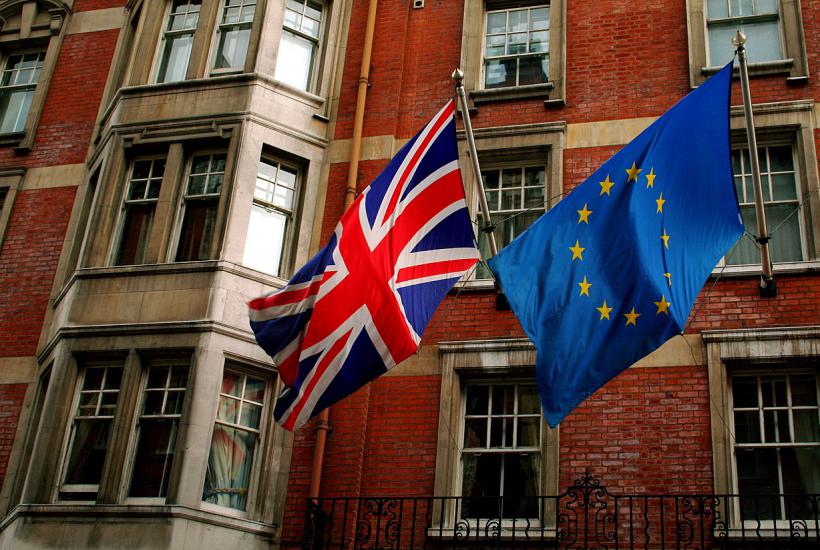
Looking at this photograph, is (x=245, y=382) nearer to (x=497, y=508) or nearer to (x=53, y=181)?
(x=497, y=508)

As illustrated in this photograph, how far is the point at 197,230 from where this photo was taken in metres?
15.5

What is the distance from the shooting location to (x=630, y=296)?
1048 cm

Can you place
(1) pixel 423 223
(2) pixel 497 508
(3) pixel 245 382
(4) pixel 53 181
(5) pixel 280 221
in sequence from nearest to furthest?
(1) pixel 423 223
(2) pixel 497 508
(3) pixel 245 382
(5) pixel 280 221
(4) pixel 53 181

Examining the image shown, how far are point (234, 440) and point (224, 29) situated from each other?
6835 mm

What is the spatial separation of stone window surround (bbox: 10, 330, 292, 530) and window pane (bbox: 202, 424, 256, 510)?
0.13 meters

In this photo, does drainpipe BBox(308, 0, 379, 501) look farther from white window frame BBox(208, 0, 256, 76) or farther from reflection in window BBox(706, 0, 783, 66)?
reflection in window BBox(706, 0, 783, 66)

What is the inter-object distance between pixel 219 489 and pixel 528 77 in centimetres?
749

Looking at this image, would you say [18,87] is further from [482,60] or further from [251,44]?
[482,60]

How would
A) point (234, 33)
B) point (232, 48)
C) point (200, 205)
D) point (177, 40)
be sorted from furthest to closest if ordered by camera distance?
1. point (177, 40)
2. point (234, 33)
3. point (232, 48)
4. point (200, 205)

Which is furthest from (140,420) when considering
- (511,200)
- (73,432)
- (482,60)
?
(482,60)

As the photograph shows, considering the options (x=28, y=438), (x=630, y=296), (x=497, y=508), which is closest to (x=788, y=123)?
(x=630, y=296)

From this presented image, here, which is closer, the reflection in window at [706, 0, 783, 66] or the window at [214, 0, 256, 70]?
the reflection in window at [706, 0, 783, 66]

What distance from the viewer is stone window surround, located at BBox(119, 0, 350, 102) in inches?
653

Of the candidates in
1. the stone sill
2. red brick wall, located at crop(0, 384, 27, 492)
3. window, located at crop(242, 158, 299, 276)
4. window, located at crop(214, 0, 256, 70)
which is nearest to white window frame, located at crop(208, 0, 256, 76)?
window, located at crop(214, 0, 256, 70)
